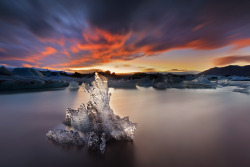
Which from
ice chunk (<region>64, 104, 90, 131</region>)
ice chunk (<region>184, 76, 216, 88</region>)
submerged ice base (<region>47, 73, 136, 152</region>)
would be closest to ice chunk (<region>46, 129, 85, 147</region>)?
submerged ice base (<region>47, 73, 136, 152</region>)

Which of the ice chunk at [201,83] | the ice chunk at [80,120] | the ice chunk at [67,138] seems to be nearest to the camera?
the ice chunk at [67,138]

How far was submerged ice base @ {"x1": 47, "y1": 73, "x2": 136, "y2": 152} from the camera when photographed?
128 centimetres

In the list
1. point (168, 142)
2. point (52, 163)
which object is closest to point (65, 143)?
point (52, 163)

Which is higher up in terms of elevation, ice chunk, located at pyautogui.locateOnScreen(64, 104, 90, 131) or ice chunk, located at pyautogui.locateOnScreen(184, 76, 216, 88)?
ice chunk, located at pyautogui.locateOnScreen(64, 104, 90, 131)

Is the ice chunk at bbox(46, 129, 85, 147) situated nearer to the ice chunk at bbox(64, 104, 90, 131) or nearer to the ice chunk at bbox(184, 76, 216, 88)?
the ice chunk at bbox(64, 104, 90, 131)

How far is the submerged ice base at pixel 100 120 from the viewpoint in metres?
1.28

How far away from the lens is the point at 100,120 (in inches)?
57.4

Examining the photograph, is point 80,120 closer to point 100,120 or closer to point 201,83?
point 100,120

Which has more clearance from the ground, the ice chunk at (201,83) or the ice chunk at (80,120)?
the ice chunk at (80,120)

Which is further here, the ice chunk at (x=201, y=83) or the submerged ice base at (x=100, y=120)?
the ice chunk at (x=201, y=83)

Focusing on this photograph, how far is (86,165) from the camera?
2.98ft

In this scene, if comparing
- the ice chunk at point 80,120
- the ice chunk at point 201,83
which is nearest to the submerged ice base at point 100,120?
the ice chunk at point 80,120

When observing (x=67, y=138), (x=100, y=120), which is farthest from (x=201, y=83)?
(x=67, y=138)

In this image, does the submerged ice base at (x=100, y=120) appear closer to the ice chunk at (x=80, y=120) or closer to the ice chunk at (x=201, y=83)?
the ice chunk at (x=80, y=120)
